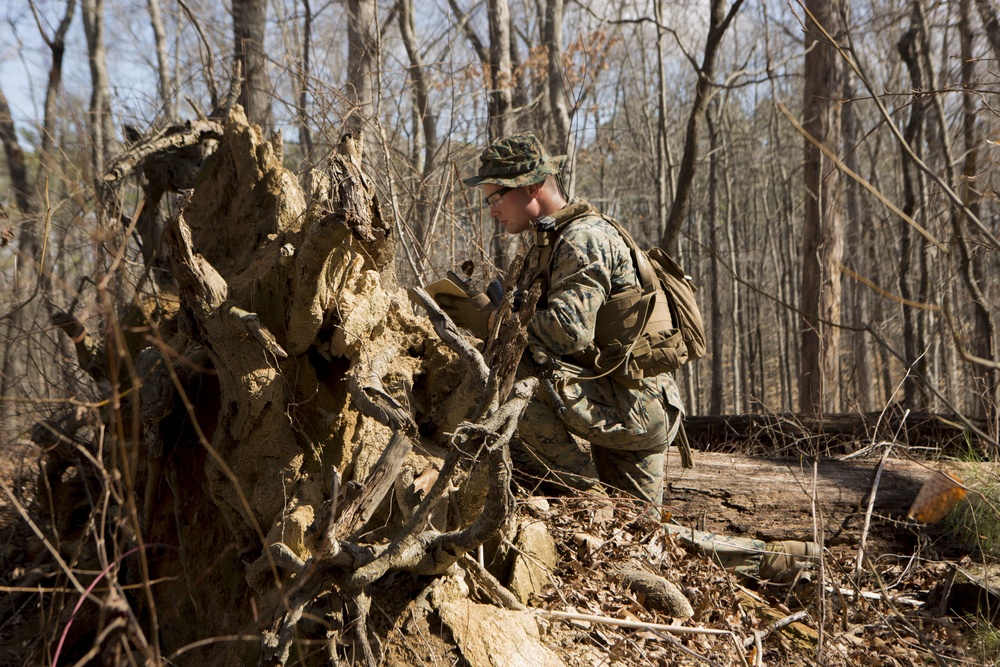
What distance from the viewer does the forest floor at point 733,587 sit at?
314cm

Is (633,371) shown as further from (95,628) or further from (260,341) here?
(95,628)

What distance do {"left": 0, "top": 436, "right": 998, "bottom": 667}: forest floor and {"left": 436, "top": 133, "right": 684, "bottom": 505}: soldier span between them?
339 millimetres

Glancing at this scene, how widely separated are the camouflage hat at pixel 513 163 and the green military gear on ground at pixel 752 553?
1960 mm

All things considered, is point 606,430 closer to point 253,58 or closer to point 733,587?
point 733,587

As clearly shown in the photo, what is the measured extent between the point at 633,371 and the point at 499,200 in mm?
1087

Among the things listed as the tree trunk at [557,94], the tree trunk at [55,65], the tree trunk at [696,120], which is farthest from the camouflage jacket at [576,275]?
the tree trunk at [55,65]

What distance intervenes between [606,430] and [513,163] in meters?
1.41

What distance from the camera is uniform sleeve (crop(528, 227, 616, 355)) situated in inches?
141

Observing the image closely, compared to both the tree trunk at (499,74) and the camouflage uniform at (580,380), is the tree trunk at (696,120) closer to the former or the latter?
the tree trunk at (499,74)

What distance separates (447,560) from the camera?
2.93 metres

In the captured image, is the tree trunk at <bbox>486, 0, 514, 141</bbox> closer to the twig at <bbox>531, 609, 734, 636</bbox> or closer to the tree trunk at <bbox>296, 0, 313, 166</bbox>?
the tree trunk at <bbox>296, 0, 313, 166</bbox>

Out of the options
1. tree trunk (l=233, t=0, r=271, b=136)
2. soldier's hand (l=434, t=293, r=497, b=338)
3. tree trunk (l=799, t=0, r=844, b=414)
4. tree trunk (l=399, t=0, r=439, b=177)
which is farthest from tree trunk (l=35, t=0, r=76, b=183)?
tree trunk (l=799, t=0, r=844, b=414)

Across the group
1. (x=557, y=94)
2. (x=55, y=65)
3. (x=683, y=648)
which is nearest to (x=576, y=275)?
(x=683, y=648)

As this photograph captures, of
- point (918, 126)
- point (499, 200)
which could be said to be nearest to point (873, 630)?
point (499, 200)
